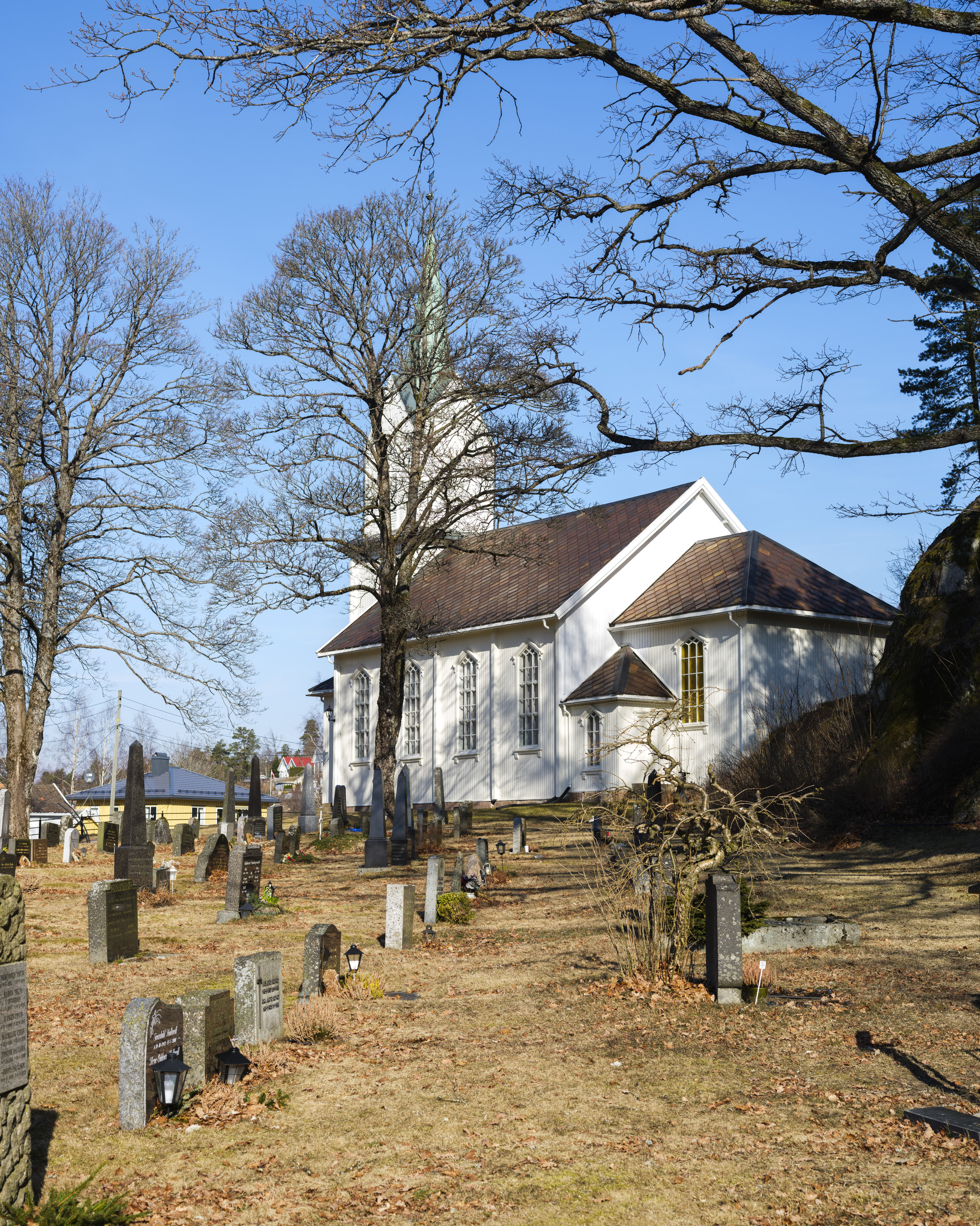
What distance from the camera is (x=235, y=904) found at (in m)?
14.8

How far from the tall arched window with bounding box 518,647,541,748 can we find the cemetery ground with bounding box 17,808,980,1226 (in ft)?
63.6

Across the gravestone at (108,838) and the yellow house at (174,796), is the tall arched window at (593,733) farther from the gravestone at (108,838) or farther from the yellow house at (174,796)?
the yellow house at (174,796)

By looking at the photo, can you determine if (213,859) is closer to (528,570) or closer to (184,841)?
(184,841)

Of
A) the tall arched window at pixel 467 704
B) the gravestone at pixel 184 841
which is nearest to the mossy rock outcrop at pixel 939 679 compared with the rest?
the gravestone at pixel 184 841

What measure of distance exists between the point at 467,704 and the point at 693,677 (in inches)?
320

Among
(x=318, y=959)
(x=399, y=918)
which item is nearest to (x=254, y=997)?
(x=318, y=959)

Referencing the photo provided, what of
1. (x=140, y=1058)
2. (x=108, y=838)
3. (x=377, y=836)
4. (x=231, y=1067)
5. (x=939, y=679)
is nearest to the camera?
(x=140, y=1058)

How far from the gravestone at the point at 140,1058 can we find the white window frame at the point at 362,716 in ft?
107

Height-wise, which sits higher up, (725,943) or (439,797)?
(439,797)

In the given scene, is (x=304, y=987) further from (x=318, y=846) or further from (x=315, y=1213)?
(x=318, y=846)

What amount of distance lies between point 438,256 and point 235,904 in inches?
589

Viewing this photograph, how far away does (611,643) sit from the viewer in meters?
32.1

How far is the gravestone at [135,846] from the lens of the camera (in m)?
17.2

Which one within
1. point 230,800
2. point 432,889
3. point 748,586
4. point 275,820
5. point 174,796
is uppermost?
point 748,586
